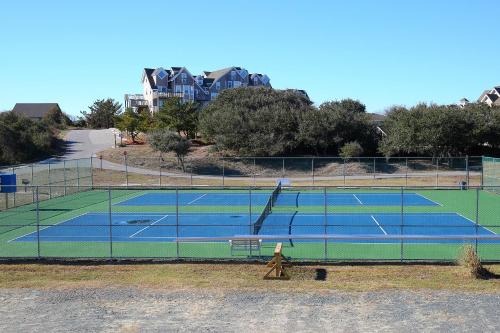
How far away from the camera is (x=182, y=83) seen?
102875 millimetres

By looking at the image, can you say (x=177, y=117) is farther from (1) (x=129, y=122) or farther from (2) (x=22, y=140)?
(2) (x=22, y=140)

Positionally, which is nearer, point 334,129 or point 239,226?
point 239,226

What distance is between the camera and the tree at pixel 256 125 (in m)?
58.0

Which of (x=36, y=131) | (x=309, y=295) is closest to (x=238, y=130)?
(x=36, y=131)

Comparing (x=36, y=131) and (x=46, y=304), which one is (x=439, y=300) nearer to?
(x=46, y=304)

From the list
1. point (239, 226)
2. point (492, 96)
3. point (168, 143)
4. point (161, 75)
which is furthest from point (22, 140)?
point (492, 96)

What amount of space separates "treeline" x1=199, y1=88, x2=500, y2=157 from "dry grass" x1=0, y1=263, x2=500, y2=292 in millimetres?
40707

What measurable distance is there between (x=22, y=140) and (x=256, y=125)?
23994 millimetres

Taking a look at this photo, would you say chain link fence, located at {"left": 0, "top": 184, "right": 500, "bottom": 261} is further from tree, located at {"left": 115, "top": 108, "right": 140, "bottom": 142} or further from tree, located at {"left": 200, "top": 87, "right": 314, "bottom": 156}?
tree, located at {"left": 115, "top": 108, "right": 140, "bottom": 142}

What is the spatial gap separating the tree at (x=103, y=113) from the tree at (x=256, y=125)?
43.6 m

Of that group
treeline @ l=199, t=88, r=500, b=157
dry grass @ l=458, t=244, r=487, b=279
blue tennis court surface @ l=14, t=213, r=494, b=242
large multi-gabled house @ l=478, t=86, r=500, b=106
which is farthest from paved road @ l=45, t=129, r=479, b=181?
large multi-gabled house @ l=478, t=86, r=500, b=106

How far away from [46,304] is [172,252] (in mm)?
7181

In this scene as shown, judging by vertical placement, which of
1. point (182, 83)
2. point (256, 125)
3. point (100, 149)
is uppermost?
point (182, 83)

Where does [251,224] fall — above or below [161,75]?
below
